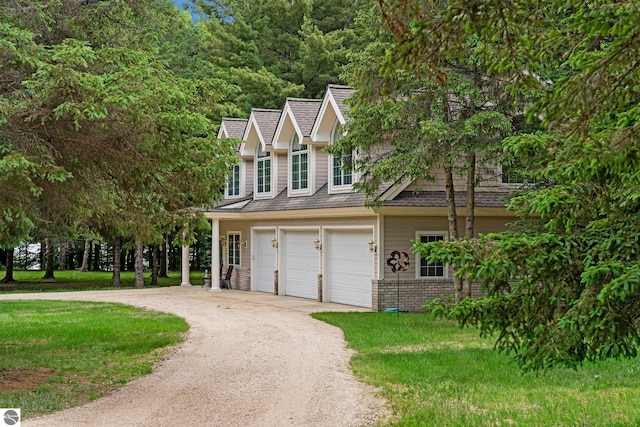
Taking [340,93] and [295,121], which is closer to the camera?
[340,93]

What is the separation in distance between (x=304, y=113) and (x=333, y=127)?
6.81 feet

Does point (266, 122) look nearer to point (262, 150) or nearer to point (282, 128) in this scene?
point (262, 150)

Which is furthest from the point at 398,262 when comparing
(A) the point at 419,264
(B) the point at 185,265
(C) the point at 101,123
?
(B) the point at 185,265

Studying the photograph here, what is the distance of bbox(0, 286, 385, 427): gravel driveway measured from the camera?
8.75 m

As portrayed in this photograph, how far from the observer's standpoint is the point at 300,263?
82.6 feet

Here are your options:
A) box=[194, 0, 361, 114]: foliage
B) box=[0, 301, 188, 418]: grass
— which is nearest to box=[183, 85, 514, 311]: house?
box=[0, 301, 188, 418]: grass

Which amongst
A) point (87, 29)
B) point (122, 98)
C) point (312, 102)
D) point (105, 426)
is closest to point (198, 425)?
point (105, 426)

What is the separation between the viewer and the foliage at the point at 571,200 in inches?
203

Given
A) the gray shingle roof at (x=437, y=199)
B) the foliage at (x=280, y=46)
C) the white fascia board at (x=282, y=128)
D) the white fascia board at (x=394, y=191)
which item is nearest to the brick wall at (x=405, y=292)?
the gray shingle roof at (x=437, y=199)

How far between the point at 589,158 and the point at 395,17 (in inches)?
64.4

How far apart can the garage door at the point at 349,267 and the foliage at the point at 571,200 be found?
49.7 ft

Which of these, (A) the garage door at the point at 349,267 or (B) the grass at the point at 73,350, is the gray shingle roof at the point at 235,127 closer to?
(A) the garage door at the point at 349,267

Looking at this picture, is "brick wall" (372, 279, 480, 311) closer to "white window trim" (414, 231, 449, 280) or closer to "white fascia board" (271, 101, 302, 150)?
"white window trim" (414, 231, 449, 280)

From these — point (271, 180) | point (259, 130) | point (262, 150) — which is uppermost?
point (259, 130)
